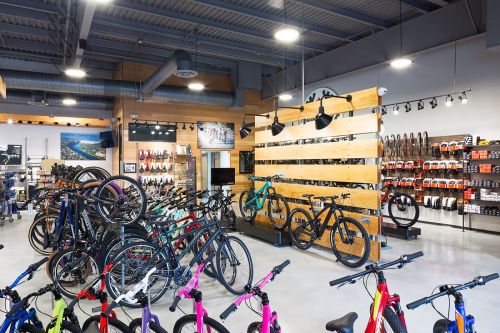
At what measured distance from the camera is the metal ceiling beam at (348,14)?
6.91 meters

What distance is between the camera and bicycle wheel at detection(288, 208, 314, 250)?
5.83m

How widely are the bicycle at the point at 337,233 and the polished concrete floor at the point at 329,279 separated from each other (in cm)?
21

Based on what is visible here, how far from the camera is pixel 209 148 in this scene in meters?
12.2

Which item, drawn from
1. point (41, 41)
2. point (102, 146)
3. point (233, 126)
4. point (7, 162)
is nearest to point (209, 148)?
point (233, 126)

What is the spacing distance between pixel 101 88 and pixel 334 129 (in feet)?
22.8

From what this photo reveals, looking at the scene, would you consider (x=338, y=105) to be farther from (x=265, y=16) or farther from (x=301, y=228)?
(x=265, y=16)

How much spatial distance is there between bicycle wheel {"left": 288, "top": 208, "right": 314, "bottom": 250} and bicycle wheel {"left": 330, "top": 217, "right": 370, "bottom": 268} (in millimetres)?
483

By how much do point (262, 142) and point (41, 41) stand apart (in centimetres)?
697

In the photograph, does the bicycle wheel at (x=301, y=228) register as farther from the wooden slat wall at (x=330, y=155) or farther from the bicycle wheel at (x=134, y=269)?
the bicycle wheel at (x=134, y=269)

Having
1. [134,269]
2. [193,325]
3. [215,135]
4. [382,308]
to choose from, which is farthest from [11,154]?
[382,308]

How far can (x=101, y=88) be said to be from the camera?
9680 mm

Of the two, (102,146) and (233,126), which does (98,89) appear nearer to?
(102,146)

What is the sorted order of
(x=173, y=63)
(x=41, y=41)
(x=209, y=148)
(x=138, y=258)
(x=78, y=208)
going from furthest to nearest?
(x=209, y=148)
(x=41, y=41)
(x=173, y=63)
(x=78, y=208)
(x=138, y=258)

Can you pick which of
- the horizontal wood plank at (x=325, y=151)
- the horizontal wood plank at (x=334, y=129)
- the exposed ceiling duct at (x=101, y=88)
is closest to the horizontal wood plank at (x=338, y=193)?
the horizontal wood plank at (x=325, y=151)
